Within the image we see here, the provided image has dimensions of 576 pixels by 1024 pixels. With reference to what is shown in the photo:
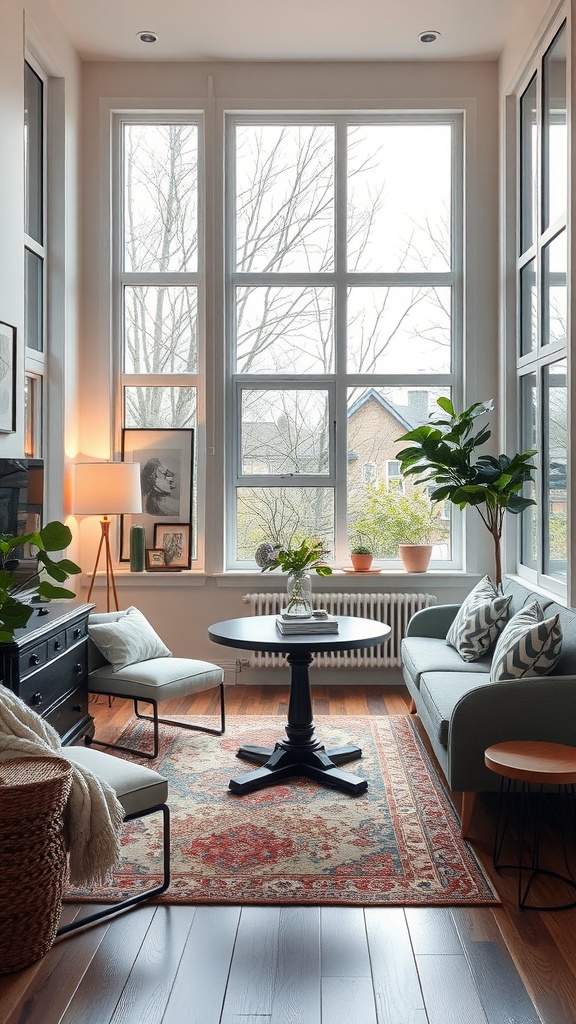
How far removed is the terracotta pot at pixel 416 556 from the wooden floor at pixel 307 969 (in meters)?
2.97

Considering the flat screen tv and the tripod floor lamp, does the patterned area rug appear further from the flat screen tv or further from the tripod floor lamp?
the tripod floor lamp

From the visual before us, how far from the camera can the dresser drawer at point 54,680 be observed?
355 cm

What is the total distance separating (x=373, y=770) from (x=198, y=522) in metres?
2.36

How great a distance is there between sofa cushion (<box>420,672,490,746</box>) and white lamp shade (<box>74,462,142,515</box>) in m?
2.13

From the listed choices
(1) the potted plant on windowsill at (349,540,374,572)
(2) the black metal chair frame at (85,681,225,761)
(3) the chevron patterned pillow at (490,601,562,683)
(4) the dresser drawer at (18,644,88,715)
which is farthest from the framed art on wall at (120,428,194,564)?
(3) the chevron patterned pillow at (490,601,562,683)

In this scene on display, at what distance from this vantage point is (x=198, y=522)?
231 inches

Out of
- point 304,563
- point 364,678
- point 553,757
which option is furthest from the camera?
point 364,678

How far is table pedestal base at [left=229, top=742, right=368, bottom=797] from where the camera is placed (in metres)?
3.77

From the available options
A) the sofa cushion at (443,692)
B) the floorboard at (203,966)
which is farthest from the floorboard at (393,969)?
the sofa cushion at (443,692)

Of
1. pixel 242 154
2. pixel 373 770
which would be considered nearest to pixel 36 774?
pixel 373 770

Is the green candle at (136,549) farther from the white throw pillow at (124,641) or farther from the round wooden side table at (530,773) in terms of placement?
the round wooden side table at (530,773)

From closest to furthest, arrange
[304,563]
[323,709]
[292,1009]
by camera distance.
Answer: [292,1009] < [304,563] < [323,709]

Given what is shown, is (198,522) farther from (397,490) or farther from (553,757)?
(553,757)

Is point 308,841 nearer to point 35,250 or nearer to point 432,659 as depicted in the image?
point 432,659
